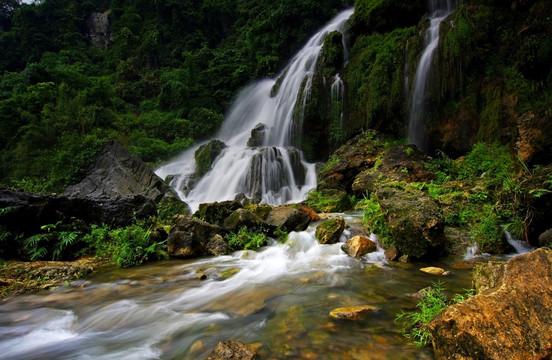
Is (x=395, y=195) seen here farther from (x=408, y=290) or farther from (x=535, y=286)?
(x=535, y=286)

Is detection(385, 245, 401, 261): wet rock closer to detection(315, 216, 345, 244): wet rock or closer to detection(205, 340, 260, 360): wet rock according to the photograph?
detection(315, 216, 345, 244): wet rock

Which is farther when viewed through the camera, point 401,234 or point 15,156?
point 15,156

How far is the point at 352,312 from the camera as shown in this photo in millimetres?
3273

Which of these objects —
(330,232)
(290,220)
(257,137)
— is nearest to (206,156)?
(257,137)

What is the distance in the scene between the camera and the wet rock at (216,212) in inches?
320

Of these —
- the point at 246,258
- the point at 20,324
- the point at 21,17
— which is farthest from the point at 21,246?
the point at 21,17

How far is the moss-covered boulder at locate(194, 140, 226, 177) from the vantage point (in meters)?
16.7

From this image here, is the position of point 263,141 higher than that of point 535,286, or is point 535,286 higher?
point 263,141

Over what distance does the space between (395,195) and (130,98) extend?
101ft

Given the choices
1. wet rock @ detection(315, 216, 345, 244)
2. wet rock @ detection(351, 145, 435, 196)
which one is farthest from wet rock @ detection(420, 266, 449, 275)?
wet rock @ detection(351, 145, 435, 196)

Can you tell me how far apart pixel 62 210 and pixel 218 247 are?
3.89 m

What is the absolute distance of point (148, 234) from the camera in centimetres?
681

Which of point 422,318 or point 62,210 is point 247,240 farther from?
point 422,318

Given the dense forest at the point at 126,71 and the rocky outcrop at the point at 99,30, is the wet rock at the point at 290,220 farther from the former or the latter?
the rocky outcrop at the point at 99,30
